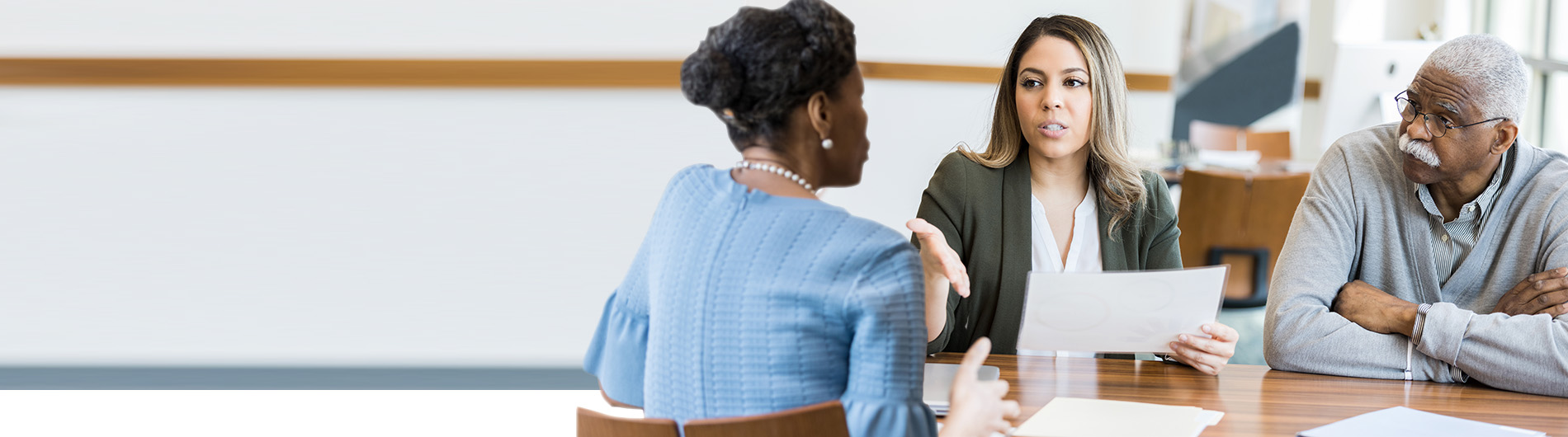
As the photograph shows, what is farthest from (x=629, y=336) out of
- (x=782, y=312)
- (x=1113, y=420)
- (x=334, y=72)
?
(x=334, y=72)

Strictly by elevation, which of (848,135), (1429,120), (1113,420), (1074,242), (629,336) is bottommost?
(1113,420)

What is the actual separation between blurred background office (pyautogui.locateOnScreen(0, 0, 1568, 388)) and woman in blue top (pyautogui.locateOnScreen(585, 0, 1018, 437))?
→ 2427 mm

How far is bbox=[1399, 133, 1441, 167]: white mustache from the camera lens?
156 cm

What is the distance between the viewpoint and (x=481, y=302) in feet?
11.7

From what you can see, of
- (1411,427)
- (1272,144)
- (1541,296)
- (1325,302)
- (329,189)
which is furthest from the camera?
Result: (1272,144)

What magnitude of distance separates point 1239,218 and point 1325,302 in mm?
2184

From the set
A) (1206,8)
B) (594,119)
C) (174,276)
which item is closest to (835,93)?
(594,119)

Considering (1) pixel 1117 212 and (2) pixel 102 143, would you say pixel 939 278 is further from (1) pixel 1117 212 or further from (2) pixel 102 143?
(2) pixel 102 143

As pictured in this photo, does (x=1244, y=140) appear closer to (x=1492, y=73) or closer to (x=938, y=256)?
(x=1492, y=73)

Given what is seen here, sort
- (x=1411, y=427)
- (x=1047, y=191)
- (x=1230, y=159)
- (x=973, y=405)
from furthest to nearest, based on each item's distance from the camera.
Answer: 1. (x=1230, y=159)
2. (x=1047, y=191)
3. (x=1411, y=427)
4. (x=973, y=405)

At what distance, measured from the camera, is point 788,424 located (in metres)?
0.89

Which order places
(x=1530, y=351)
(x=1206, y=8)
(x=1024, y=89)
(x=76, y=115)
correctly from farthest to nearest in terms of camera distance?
(x=1206, y=8)
(x=76, y=115)
(x=1024, y=89)
(x=1530, y=351)

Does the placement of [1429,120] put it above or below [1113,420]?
above

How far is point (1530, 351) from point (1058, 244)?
2.40 feet
